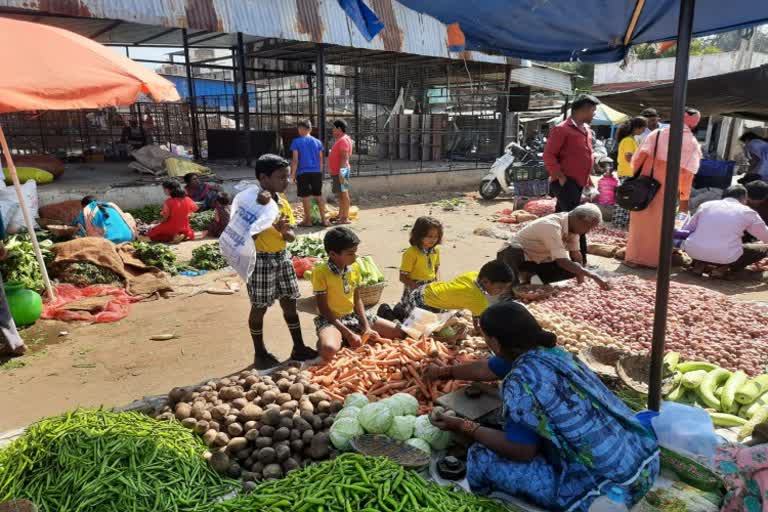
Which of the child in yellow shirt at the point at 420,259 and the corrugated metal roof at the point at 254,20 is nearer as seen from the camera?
the child in yellow shirt at the point at 420,259

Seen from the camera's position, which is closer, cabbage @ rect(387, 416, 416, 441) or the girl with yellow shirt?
cabbage @ rect(387, 416, 416, 441)

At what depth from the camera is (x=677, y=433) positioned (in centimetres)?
260

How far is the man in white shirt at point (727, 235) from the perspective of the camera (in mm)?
6262

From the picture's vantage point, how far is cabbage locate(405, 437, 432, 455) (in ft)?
9.23

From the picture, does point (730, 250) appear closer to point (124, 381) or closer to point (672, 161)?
point (672, 161)

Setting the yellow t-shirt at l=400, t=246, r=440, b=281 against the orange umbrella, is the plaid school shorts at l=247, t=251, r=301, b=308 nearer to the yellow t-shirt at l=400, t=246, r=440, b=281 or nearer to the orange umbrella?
the yellow t-shirt at l=400, t=246, r=440, b=281

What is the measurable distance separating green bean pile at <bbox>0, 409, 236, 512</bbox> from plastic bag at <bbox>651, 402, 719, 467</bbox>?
2206 millimetres

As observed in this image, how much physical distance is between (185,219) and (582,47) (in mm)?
6343

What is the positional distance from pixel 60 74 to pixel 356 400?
10.7ft

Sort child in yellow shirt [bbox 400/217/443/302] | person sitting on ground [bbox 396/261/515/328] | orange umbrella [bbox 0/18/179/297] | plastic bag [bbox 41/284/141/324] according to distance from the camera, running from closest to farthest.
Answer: orange umbrella [bbox 0/18/179/297]
person sitting on ground [bbox 396/261/515/328]
child in yellow shirt [bbox 400/217/443/302]
plastic bag [bbox 41/284/141/324]

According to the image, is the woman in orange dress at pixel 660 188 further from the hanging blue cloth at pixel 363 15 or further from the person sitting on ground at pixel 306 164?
the person sitting on ground at pixel 306 164

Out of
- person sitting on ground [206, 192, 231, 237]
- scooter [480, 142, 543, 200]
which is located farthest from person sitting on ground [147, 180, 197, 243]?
scooter [480, 142, 543, 200]

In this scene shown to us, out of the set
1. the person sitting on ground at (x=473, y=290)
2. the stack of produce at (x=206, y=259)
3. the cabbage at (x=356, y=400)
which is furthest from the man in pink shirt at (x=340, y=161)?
the cabbage at (x=356, y=400)

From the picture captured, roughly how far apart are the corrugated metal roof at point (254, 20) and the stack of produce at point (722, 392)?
18.7 ft
